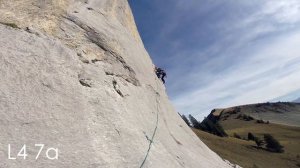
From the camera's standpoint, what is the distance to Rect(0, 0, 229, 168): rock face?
31.4 ft

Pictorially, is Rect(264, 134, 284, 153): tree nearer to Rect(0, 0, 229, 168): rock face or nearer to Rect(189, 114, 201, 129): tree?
Rect(189, 114, 201, 129): tree

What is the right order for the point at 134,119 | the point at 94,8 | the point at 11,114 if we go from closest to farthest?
the point at 11,114, the point at 134,119, the point at 94,8

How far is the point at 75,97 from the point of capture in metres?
11.1

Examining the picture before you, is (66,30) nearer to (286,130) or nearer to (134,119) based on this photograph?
(134,119)

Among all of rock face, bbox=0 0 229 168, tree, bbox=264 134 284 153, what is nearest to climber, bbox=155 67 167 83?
rock face, bbox=0 0 229 168

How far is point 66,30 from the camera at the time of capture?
13.8m

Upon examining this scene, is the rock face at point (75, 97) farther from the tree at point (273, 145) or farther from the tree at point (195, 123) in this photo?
the tree at point (195, 123)

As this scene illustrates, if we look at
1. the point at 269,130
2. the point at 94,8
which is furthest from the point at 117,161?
the point at 269,130

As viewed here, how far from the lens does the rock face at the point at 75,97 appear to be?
31.4 ft

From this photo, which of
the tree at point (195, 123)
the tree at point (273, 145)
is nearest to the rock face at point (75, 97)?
the tree at point (273, 145)

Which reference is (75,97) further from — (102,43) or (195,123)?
(195,123)

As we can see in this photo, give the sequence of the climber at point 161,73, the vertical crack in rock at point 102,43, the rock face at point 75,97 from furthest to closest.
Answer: the climber at point 161,73 → the vertical crack in rock at point 102,43 → the rock face at point 75,97

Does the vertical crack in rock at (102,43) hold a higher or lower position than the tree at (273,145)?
lower

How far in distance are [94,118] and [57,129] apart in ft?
4.22
